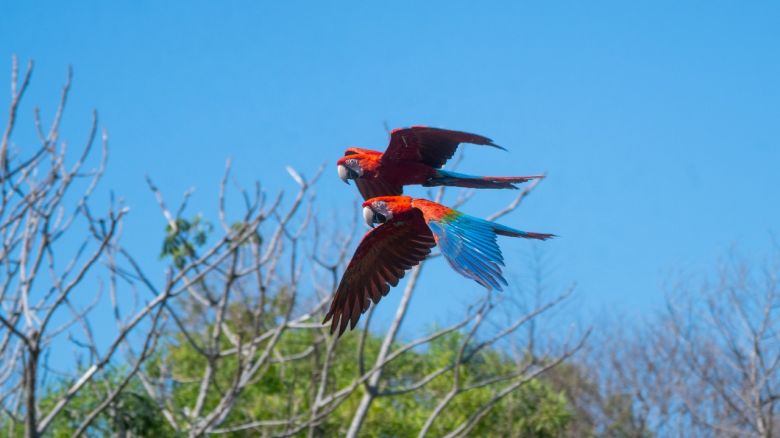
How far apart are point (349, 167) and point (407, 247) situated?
0.38m

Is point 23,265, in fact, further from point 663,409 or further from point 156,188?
point 663,409

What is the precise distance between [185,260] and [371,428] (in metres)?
3.98

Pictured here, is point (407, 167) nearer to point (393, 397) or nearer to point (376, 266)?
point (376, 266)

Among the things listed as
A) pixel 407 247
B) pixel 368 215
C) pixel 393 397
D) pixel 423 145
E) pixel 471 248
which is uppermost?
pixel 393 397

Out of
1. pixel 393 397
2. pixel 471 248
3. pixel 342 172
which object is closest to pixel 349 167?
pixel 342 172

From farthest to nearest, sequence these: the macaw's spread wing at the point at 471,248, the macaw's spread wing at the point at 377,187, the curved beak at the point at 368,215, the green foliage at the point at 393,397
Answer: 1. the green foliage at the point at 393,397
2. the macaw's spread wing at the point at 377,187
3. the curved beak at the point at 368,215
4. the macaw's spread wing at the point at 471,248

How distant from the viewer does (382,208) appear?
3.42 m

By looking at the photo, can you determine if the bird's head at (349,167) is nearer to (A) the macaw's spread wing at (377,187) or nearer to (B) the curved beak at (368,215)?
(A) the macaw's spread wing at (377,187)

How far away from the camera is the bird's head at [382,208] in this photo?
3.41 metres

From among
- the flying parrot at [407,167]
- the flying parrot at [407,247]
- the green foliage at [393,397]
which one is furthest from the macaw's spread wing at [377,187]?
the green foliage at [393,397]

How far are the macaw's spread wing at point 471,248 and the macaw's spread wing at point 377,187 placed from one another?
1.44 feet

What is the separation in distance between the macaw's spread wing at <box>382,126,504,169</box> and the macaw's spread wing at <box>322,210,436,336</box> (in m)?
0.20

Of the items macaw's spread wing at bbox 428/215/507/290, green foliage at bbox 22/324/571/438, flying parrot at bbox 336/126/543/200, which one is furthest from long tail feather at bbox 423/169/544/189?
green foliage at bbox 22/324/571/438

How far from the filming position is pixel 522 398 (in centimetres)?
1217
